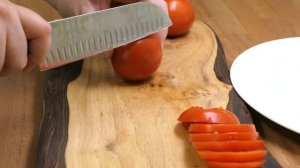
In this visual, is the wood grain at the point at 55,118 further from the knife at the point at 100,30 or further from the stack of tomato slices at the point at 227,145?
the stack of tomato slices at the point at 227,145

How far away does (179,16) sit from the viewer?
1081 millimetres

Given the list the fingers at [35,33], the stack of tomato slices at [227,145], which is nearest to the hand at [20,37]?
the fingers at [35,33]

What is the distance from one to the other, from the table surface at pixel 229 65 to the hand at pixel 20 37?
0.25 m

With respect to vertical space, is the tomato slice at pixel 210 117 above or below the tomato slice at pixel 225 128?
below

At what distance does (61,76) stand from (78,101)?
0.11 metres

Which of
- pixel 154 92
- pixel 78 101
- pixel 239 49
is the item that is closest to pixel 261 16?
pixel 239 49

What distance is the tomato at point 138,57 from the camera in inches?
34.7

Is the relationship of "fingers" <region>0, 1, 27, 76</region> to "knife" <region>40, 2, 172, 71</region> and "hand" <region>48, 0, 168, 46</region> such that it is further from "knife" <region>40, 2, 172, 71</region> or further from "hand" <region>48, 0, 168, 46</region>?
"hand" <region>48, 0, 168, 46</region>

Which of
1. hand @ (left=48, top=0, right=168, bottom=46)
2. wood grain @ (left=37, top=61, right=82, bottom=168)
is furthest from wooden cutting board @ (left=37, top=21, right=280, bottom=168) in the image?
hand @ (left=48, top=0, right=168, bottom=46)

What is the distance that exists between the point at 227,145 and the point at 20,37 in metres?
0.34

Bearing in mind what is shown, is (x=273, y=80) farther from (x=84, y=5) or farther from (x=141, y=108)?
(x=84, y=5)

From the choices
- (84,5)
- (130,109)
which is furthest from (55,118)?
(84,5)

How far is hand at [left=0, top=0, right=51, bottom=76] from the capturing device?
0.52m

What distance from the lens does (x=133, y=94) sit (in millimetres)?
885
